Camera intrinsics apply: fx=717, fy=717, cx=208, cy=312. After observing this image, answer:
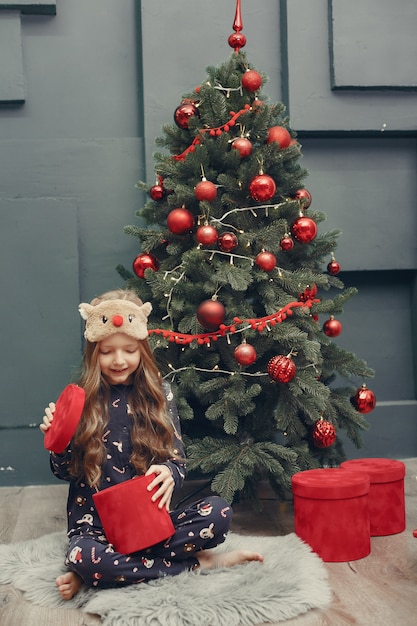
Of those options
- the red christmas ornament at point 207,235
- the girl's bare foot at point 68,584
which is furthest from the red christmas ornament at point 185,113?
the girl's bare foot at point 68,584

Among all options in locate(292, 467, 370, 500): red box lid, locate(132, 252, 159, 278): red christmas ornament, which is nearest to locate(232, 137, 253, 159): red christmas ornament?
locate(132, 252, 159, 278): red christmas ornament

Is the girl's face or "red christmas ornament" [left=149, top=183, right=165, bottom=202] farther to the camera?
"red christmas ornament" [left=149, top=183, right=165, bottom=202]

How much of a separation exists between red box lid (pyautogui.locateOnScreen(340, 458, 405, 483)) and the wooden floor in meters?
0.17

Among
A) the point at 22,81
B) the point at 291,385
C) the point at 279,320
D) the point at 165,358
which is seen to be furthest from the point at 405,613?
the point at 22,81

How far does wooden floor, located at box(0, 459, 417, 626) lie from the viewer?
155 centimetres

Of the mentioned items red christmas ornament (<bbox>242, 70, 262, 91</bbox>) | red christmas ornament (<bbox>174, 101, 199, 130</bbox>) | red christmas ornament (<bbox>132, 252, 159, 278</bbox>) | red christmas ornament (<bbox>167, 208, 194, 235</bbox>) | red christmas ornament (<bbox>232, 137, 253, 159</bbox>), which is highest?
red christmas ornament (<bbox>242, 70, 262, 91</bbox>)

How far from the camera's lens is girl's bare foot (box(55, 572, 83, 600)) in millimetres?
1689

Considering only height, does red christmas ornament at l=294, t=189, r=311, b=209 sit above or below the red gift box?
above

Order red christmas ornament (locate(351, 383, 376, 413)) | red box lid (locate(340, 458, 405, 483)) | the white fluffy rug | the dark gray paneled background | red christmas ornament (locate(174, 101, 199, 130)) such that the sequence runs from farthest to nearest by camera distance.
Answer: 1. the dark gray paneled background
2. red christmas ornament (locate(351, 383, 376, 413))
3. red christmas ornament (locate(174, 101, 199, 130))
4. red box lid (locate(340, 458, 405, 483))
5. the white fluffy rug

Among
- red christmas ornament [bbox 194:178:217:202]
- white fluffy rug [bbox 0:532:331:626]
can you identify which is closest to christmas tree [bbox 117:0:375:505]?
red christmas ornament [bbox 194:178:217:202]

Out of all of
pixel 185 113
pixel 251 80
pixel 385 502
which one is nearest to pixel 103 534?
pixel 385 502

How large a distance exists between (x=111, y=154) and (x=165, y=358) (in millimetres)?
1072

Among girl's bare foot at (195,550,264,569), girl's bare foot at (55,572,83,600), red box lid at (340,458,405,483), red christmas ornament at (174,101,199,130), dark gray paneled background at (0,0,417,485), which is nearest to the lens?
girl's bare foot at (55,572,83,600)

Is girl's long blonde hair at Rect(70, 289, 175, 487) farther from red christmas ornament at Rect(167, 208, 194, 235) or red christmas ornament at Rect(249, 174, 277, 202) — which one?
red christmas ornament at Rect(249, 174, 277, 202)
